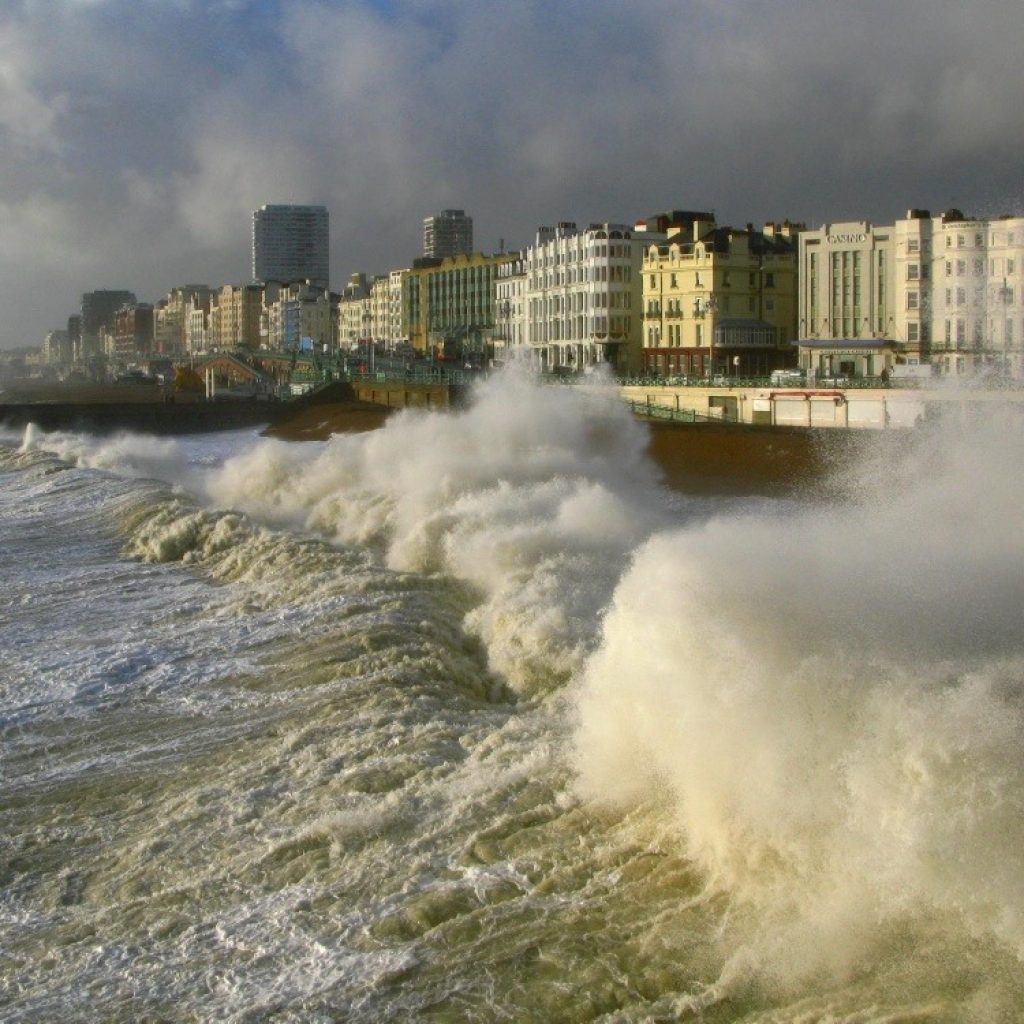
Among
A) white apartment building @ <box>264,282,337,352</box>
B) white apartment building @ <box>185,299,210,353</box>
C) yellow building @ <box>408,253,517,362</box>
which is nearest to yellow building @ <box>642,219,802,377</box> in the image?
yellow building @ <box>408,253,517,362</box>

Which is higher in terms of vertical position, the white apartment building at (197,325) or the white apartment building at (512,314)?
the white apartment building at (197,325)

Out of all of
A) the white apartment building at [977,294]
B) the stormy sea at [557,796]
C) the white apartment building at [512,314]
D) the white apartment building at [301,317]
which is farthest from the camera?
Answer: the white apartment building at [301,317]

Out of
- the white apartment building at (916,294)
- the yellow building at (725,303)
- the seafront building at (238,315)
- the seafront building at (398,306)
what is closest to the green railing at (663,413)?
the white apartment building at (916,294)

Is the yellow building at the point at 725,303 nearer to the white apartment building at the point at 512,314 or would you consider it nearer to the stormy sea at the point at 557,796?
the white apartment building at the point at 512,314

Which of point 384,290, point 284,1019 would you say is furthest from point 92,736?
point 384,290

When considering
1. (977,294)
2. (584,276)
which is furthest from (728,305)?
(977,294)

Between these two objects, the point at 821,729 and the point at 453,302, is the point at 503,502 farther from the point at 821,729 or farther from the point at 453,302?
the point at 453,302

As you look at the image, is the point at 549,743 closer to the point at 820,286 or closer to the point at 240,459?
the point at 240,459
